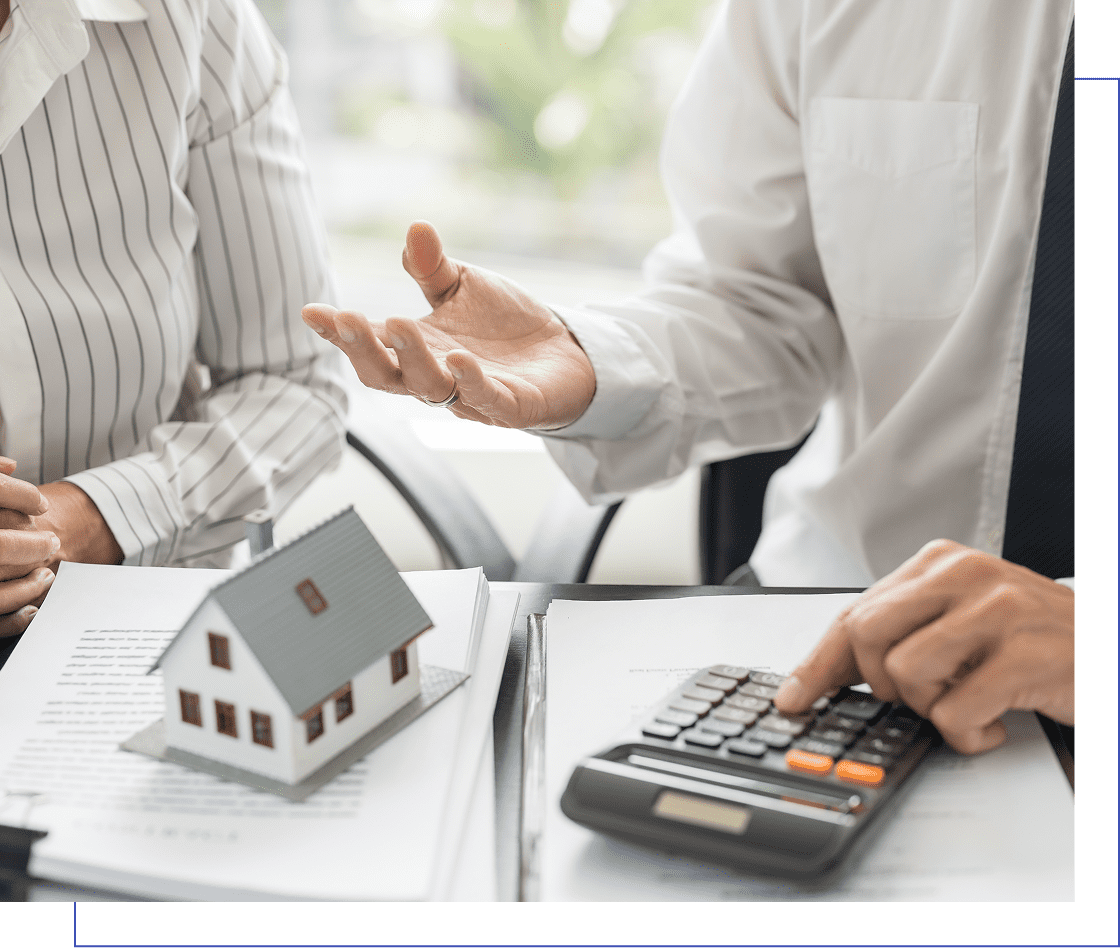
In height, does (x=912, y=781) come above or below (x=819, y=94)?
below

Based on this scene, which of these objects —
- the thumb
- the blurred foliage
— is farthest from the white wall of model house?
the blurred foliage

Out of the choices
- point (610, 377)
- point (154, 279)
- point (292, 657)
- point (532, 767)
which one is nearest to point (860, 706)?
point (532, 767)

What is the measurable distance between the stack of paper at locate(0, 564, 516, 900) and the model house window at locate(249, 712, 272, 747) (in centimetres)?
2

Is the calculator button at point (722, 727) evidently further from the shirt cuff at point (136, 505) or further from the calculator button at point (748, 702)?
the shirt cuff at point (136, 505)

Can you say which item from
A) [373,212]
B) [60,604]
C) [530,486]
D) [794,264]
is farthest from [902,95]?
[373,212]

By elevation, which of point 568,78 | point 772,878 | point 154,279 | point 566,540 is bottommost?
point 566,540

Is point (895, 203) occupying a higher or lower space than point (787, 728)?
higher

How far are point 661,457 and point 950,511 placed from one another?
252mm

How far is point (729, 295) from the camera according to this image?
36.6 inches

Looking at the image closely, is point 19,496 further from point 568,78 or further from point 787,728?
point 568,78

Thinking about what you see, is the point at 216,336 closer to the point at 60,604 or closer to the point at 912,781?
the point at 60,604

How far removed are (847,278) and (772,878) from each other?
63 cm

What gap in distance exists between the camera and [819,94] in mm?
861

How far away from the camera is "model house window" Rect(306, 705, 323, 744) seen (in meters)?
0.41
